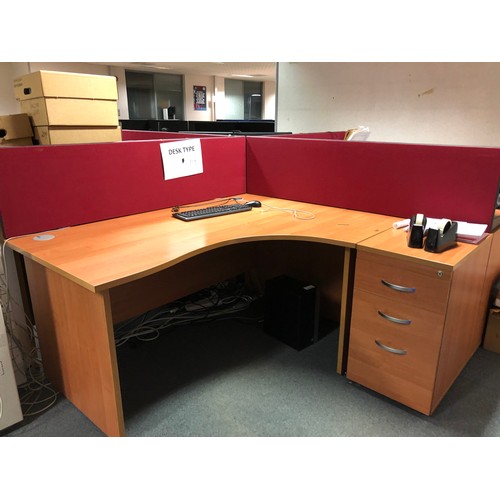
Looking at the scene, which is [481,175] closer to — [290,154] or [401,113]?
[290,154]

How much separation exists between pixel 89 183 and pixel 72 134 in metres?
0.47

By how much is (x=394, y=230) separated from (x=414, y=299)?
38 centimetres

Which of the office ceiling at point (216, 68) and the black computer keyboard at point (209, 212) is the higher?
the office ceiling at point (216, 68)

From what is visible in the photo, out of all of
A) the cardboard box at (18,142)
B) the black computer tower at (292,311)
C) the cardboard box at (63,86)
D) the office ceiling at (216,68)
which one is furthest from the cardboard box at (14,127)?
the office ceiling at (216,68)

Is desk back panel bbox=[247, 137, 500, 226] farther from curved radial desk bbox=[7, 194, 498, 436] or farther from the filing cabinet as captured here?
the filing cabinet

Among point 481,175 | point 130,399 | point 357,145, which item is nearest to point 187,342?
point 130,399

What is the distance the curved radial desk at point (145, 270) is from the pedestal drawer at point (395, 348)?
1 centimetres

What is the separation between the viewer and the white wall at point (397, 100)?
335cm

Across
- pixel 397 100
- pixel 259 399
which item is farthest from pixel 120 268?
pixel 397 100

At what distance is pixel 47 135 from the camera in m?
2.09

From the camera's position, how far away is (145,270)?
1.33 m

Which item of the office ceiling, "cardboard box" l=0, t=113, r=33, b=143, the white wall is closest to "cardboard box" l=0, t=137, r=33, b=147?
"cardboard box" l=0, t=113, r=33, b=143

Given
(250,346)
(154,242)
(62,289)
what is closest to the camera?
(62,289)

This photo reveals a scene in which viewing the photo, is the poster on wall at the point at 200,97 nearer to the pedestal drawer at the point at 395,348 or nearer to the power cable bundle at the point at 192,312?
the power cable bundle at the point at 192,312
